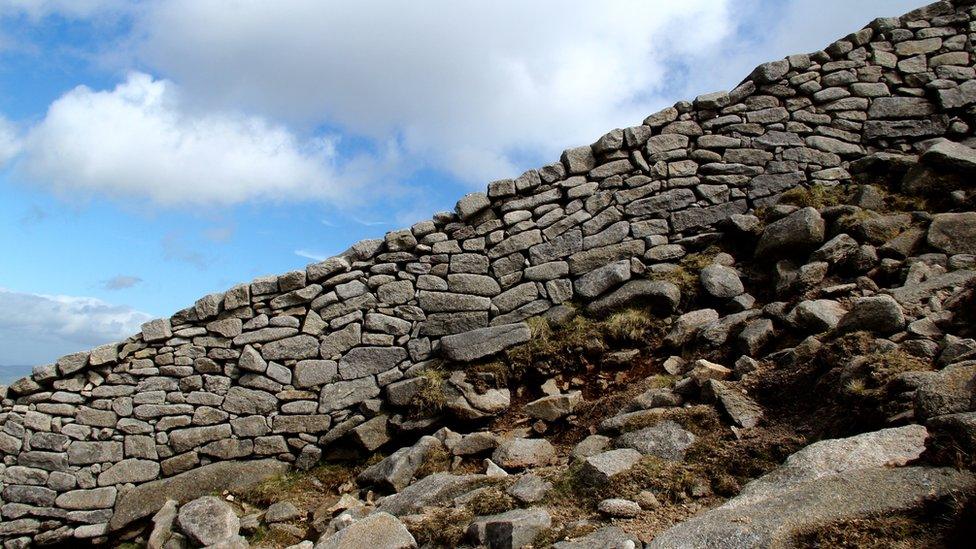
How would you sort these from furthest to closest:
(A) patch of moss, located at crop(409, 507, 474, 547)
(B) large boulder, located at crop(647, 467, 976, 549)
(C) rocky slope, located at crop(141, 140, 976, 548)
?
1. (A) patch of moss, located at crop(409, 507, 474, 547)
2. (C) rocky slope, located at crop(141, 140, 976, 548)
3. (B) large boulder, located at crop(647, 467, 976, 549)

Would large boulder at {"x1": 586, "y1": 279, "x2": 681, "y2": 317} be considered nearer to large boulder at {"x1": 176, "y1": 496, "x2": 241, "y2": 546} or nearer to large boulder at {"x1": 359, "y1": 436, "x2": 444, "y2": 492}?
large boulder at {"x1": 359, "y1": 436, "x2": 444, "y2": 492}

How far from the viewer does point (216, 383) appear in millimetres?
9312

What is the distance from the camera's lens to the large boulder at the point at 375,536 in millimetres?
5316

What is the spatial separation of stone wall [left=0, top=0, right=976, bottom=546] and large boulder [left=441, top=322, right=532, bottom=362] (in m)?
0.02

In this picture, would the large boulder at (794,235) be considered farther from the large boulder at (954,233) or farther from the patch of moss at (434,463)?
the patch of moss at (434,463)

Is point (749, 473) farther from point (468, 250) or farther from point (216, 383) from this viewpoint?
point (216, 383)

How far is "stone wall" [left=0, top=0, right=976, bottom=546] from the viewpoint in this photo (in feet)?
29.6

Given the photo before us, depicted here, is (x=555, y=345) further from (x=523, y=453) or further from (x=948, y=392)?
(x=948, y=392)

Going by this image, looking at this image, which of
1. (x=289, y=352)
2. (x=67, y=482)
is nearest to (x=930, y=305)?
(x=289, y=352)

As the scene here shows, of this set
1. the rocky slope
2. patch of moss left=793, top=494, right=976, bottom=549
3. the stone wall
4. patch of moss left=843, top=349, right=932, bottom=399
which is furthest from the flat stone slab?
patch of moss left=793, top=494, right=976, bottom=549

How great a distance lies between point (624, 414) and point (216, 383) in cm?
541

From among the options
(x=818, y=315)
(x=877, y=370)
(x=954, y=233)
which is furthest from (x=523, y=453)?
(x=954, y=233)

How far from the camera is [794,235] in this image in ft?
29.3

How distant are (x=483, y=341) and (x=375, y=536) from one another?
3.98 meters
